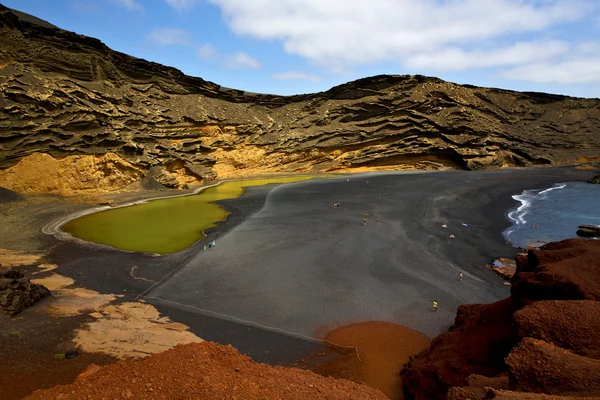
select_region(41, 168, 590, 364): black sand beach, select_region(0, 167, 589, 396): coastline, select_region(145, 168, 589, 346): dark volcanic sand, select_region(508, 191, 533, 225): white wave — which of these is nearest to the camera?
select_region(0, 167, 589, 396): coastline

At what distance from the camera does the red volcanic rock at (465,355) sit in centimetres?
576

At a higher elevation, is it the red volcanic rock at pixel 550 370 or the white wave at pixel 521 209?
the red volcanic rock at pixel 550 370

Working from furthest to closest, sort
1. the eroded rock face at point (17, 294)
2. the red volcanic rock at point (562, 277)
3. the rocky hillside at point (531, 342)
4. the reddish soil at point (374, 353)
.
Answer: the eroded rock face at point (17, 294)
the reddish soil at point (374, 353)
the red volcanic rock at point (562, 277)
the rocky hillside at point (531, 342)

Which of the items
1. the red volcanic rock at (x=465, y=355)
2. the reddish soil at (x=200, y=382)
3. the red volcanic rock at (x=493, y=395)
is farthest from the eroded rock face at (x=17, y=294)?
the red volcanic rock at (x=493, y=395)

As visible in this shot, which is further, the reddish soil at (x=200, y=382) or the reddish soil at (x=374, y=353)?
the reddish soil at (x=374, y=353)

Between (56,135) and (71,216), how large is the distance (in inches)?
396

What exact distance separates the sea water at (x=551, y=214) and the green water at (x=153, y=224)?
59.4ft

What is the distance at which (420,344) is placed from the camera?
857cm

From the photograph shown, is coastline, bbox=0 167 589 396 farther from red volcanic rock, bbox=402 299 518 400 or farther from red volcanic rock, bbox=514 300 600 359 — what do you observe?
red volcanic rock, bbox=514 300 600 359

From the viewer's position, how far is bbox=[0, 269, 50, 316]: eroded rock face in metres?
8.88

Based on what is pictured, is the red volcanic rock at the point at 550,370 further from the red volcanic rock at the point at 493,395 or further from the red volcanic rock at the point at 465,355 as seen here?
the red volcanic rock at the point at 465,355

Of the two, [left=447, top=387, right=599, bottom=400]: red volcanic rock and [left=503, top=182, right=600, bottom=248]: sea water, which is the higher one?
[left=447, top=387, right=599, bottom=400]: red volcanic rock

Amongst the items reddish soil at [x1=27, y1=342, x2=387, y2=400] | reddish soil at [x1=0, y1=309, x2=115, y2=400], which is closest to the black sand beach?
reddish soil at [x1=0, y1=309, x2=115, y2=400]

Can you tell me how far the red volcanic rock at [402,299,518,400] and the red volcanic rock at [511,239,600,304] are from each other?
68cm
